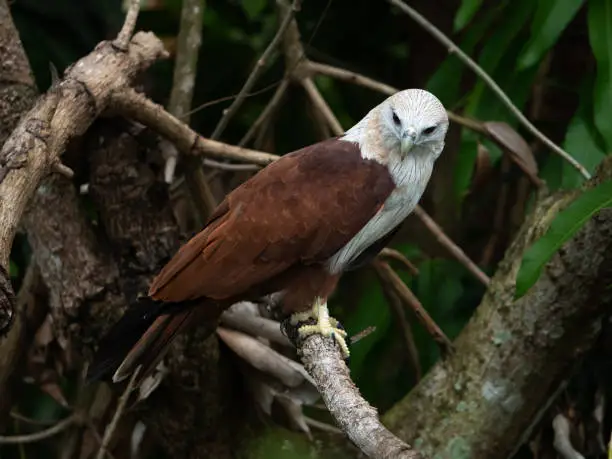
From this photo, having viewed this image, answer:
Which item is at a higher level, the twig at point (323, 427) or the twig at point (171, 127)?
the twig at point (171, 127)

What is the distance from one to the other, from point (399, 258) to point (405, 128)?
30.6 inches

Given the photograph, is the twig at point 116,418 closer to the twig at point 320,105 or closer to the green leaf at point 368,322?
the green leaf at point 368,322

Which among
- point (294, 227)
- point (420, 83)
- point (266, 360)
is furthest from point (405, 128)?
point (420, 83)

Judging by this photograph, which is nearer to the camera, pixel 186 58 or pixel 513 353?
pixel 513 353

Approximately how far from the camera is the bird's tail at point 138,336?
2.18 metres

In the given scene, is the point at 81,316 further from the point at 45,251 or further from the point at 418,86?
the point at 418,86

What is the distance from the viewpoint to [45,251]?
255 cm

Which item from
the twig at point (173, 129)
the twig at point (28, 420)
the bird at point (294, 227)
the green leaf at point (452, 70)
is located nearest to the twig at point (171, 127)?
the twig at point (173, 129)

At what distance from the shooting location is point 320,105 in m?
2.87

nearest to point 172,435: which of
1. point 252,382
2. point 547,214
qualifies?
point 252,382

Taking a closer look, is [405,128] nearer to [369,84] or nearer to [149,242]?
[369,84]

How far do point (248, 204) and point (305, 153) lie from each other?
0.17m

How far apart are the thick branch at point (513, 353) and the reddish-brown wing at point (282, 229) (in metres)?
0.54

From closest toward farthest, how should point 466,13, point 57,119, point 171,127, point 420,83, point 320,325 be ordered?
point 57,119 < point 320,325 < point 171,127 < point 466,13 < point 420,83
